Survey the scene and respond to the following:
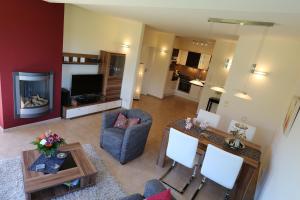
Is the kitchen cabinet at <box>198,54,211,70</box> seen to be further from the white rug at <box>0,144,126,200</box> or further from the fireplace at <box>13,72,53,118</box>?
the white rug at <box>0,144,126,200</box>

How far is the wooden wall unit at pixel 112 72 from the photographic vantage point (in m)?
5.64

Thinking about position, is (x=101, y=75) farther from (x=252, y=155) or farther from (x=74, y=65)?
(x=252, y=155)

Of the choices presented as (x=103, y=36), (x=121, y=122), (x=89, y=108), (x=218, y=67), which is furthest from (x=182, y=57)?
(x=121, y=122)

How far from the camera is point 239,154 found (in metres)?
3.07

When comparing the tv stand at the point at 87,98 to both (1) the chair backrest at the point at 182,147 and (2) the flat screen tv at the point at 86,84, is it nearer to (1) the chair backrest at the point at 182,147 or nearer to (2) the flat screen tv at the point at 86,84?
(2) the flat screen tv at the point at 86,84

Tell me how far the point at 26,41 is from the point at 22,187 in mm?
2649

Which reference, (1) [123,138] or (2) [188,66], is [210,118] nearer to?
(1) [123,138]

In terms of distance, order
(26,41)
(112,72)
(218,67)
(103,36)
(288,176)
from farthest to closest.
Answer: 1. (218,67)
2. (112,72)
3. (103,36)
4. (26,41)
5. (288,176)

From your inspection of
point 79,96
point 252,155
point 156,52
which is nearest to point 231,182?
point 252,155

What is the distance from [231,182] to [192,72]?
721 centimetres

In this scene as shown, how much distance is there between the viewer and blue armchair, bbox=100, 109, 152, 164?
11.3 ft

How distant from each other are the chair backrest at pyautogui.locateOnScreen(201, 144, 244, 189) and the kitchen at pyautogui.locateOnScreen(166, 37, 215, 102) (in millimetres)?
5918

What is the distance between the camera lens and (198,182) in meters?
3.48

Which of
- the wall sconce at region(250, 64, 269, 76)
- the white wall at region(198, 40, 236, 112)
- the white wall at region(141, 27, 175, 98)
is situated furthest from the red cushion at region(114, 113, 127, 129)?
the white wall at region(141, 27, 175, 98)
